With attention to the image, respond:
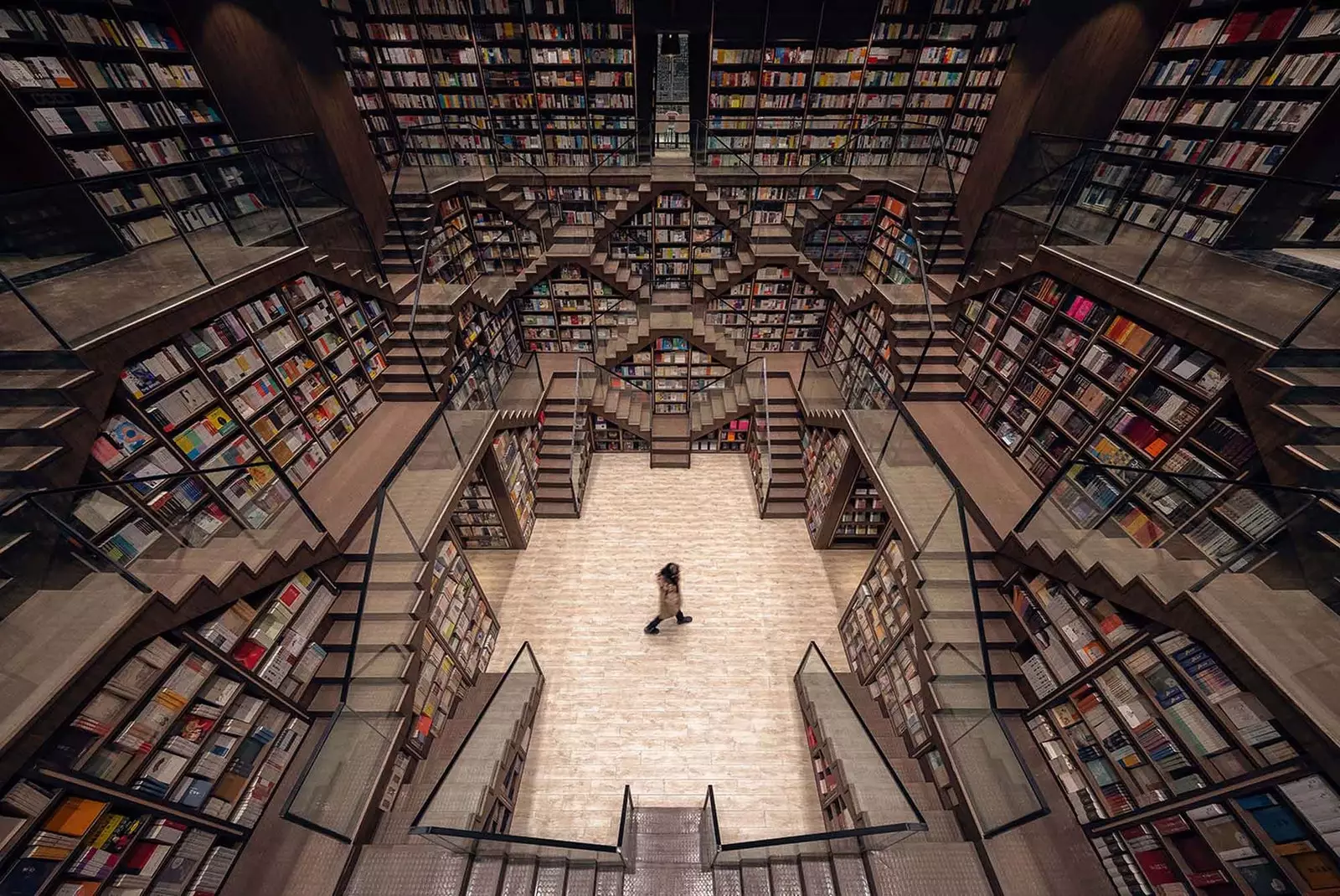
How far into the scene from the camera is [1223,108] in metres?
4.50

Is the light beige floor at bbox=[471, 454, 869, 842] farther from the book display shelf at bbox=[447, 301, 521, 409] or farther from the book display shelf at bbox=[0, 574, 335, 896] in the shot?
the book display shelf at bbox=[447, 301, 521, 409]

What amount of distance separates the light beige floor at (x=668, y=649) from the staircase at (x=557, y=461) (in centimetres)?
37

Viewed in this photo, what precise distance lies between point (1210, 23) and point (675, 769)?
384 inches

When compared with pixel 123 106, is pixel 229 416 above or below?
below

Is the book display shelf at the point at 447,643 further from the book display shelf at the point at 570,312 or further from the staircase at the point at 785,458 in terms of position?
the book display shelf at the point at 570,312

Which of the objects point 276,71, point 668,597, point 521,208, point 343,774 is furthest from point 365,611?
point 521,208

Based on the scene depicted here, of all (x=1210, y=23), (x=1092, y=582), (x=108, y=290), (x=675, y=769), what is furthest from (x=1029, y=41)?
(x=108, y=290)

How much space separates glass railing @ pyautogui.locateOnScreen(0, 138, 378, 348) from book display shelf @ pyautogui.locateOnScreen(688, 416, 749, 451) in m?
6.63

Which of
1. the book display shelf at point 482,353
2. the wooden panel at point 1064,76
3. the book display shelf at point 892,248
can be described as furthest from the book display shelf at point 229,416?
the wooden panel at point 1064,76

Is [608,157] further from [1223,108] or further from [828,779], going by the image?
[828,779]

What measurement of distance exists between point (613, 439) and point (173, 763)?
6.99m

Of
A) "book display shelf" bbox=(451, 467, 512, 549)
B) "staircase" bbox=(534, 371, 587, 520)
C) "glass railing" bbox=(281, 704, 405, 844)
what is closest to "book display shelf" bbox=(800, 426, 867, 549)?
"staircase" bbox=(534, 371, 587, 520)

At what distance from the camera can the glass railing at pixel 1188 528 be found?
2553 mm

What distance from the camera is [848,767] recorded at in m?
4.00
